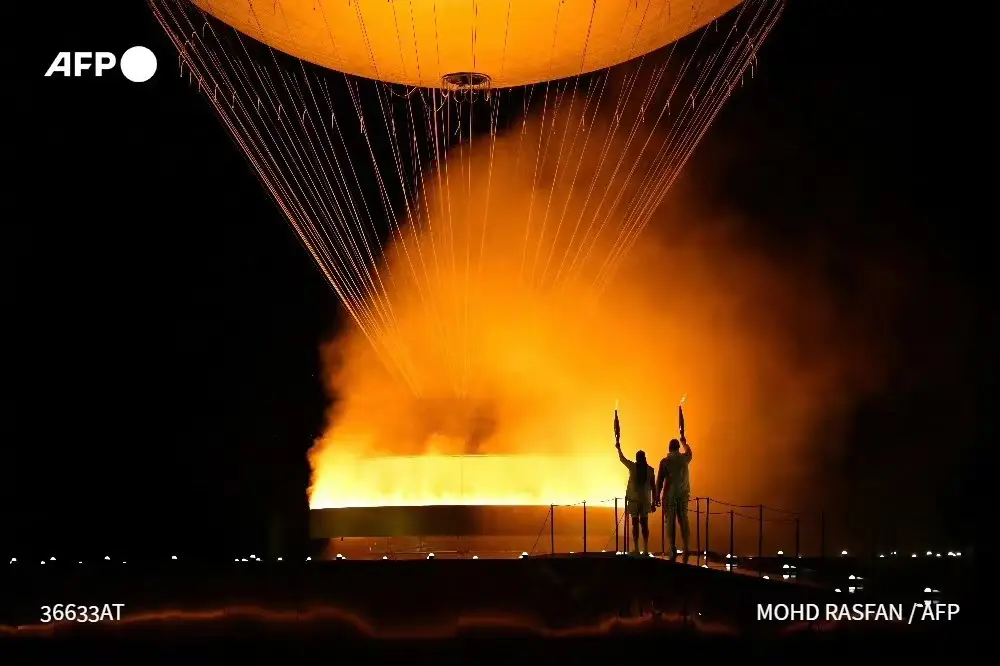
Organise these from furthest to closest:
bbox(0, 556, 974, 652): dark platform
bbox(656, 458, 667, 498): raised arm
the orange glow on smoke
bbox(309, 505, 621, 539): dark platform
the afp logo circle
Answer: the orange glow on smoke, the afp logo circle, bbox(309, 505, 621, 539): dark platform, bbox(656, 458, 667, 498): raised arm, bbox(0, 556, 974, 652): dark platform

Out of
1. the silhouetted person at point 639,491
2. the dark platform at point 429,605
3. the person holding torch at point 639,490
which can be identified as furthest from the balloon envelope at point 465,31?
the dark platform at point 429,605

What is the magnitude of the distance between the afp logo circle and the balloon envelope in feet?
15.3

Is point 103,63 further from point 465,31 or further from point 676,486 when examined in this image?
point 676,486

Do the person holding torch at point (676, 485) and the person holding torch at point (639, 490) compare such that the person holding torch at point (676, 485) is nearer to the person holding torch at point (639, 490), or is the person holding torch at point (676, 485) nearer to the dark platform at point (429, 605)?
the person holding torch at point (639, 490)

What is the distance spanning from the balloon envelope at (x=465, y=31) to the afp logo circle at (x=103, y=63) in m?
4.67

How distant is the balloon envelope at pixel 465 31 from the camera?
37.7 ft

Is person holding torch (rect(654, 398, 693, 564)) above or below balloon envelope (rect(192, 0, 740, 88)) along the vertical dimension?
below

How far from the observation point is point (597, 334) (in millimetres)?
18641

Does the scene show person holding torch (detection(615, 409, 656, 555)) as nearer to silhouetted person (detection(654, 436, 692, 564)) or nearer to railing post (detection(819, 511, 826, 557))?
silhouetted person (detection(654, 436, 692, 564))

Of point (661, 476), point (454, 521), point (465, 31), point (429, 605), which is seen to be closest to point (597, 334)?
point (454, 521)

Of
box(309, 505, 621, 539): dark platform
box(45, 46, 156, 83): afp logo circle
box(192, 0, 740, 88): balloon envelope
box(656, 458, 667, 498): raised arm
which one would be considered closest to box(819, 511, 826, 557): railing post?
box(309, 505, 621, 539): dark platform

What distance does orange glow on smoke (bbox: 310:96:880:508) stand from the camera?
17641mm

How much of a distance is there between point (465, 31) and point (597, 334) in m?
7.76

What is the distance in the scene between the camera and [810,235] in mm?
17891
